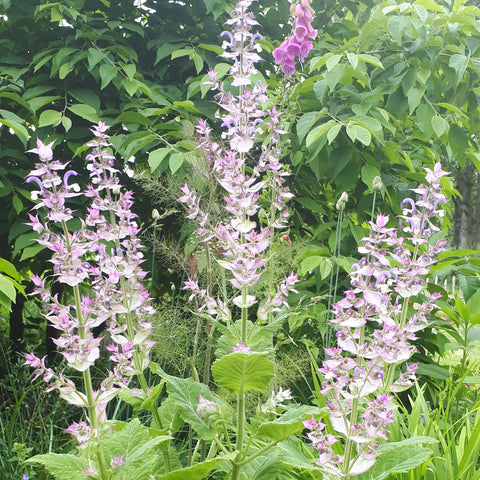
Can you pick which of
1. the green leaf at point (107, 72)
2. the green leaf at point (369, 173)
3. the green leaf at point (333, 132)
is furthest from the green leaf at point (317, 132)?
the green leaf at point (107, 72)

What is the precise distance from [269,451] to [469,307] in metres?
1.22

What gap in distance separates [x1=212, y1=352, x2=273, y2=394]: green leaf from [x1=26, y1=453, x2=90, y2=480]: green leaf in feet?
1.44

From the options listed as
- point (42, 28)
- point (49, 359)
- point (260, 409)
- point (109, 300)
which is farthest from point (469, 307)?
point (42, 28)

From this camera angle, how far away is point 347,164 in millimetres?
2822

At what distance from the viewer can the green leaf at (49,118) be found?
2631 millimetres

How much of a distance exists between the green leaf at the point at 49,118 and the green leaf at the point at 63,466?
1.78 metres

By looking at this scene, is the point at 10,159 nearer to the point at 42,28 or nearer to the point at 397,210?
the point at 42,28

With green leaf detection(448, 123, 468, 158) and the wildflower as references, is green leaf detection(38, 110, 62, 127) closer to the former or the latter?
the wildflower

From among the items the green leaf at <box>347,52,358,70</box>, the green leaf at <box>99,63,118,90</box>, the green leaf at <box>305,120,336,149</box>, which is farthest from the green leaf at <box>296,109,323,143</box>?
the green leaf at <box>99,63,118,90</box>

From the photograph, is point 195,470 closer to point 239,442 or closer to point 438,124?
point 239,442

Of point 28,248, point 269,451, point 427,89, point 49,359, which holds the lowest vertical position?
point 49,359

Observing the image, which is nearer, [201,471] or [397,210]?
[201,471]

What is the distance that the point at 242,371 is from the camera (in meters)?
1.41

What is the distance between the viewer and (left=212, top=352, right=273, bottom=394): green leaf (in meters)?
1.35
